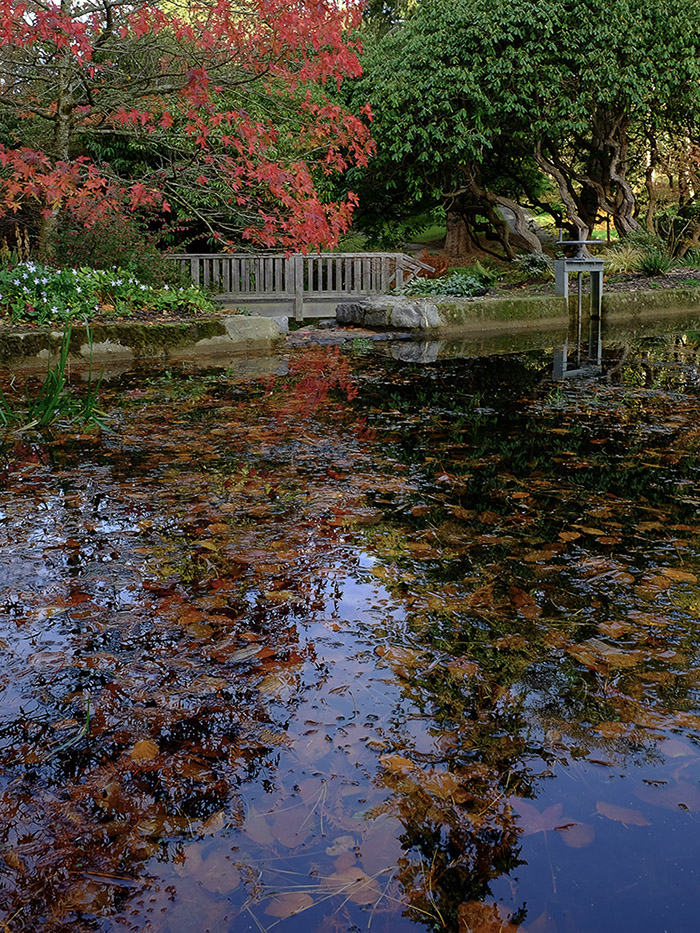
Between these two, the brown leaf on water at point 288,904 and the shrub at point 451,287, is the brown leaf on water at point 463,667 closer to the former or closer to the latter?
the brown leaf on water at point 288,904

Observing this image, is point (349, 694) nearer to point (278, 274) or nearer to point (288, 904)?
point (288, 904)

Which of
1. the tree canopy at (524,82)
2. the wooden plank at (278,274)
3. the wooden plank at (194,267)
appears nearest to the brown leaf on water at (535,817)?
the wooden plank at (194,267)

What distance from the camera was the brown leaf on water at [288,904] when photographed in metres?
1.63

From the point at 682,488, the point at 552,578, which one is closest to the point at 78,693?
the point at 552,578

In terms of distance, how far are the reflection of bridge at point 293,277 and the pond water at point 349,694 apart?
1145 cm

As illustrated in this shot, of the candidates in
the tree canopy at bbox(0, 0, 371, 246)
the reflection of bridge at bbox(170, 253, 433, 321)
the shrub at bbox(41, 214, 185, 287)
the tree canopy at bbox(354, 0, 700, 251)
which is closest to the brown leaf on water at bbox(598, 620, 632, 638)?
the tree canopy at bbox(0, 0, 371, 246)

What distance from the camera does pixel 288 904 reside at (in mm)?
1646

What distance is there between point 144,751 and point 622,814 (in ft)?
3.75

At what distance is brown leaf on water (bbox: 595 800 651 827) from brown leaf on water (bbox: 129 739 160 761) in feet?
3.50

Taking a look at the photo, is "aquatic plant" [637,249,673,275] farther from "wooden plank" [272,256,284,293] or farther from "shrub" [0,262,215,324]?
"shrub" [0,262,215,324]

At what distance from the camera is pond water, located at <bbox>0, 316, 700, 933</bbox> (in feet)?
5.56

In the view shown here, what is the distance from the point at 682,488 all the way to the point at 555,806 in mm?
2823

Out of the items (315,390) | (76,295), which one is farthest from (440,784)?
(76,295)

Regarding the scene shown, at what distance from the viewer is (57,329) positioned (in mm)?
8625
